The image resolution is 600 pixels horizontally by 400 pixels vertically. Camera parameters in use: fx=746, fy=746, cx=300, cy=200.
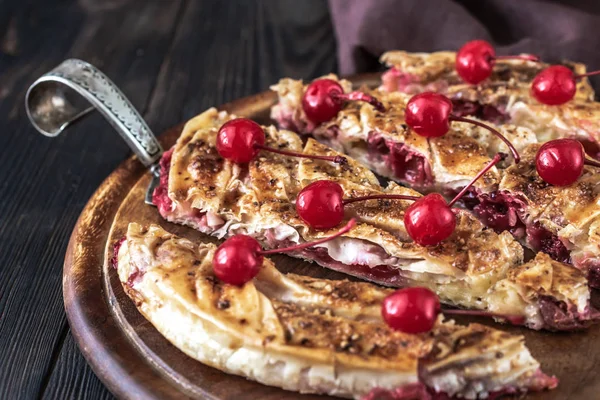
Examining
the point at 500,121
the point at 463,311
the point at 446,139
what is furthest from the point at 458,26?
the point at 463,311

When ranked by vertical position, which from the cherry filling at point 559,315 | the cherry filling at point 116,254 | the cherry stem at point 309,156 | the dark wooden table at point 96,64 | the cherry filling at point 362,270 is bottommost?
the dark wooden table at point 96,64

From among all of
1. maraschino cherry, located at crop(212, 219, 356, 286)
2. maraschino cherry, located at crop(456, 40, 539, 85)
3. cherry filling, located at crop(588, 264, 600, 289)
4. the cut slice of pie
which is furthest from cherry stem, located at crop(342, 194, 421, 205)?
maraschino cherry, located at crop(456, 40, 539, 85)

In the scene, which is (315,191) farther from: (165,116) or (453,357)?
(165,116)

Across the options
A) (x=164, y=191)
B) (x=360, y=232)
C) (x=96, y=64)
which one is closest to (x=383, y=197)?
(x=360, y=232)

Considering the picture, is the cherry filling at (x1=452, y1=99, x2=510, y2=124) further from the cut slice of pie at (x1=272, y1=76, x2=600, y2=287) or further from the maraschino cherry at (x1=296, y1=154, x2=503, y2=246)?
the maraschino cherry at (x1=296, y1=154, x2=503, y2=246)

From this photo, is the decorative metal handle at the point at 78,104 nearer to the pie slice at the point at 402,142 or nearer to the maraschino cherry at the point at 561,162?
the pie slice at the point at 402,142

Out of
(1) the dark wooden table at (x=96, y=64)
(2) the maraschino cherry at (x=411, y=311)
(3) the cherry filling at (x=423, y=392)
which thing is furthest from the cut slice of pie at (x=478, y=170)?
(1) the dark wooden table at (x=96, y=64)

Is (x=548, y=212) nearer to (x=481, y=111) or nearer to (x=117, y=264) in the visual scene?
(x=481, y=111)
